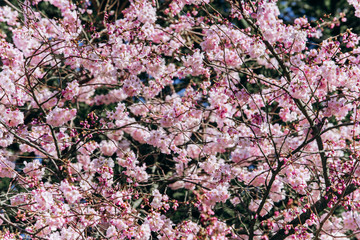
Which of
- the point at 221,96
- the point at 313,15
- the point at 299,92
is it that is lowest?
the point at 221,96

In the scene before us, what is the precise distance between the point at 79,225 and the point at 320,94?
280 centimetres

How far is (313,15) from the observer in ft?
38.2

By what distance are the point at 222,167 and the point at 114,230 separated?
1273 mm

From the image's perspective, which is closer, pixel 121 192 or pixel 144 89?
pixel 121 192

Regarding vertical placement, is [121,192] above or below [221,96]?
below

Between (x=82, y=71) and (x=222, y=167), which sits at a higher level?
(x=222, y=167)

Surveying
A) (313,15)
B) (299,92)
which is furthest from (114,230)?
(313,15)

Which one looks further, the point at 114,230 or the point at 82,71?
the point at 82,71

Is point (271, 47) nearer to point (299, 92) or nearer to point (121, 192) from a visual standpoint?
point (299, 92)

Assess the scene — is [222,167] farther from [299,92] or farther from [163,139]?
[299,92]

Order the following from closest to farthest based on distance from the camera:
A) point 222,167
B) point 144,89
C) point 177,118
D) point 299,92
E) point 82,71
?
point 299,92, point 177,118, point 222,167, point 144,89, point 82,71

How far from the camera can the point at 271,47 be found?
429 centimetres

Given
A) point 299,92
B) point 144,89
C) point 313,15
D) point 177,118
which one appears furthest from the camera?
point 313,15

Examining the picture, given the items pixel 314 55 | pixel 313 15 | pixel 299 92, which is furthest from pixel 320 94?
pixel 313 15
